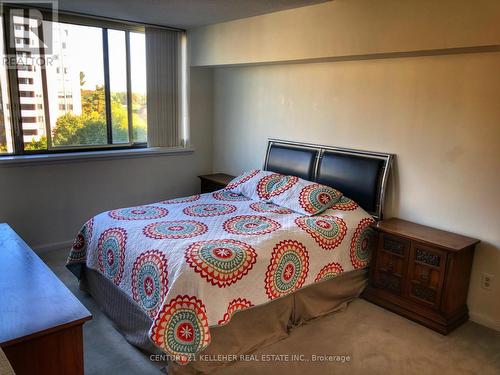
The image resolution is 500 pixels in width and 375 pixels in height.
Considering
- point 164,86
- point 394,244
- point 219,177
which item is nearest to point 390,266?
point 394,244

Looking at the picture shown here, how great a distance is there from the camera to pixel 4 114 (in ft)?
11.4

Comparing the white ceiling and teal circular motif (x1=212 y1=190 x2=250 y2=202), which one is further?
teal circular motif (x1=212 y1=190 x2=250 y2=202)

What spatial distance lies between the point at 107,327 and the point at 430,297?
2.11m

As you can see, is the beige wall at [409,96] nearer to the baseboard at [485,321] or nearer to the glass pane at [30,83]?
the baseboard at [485,321]

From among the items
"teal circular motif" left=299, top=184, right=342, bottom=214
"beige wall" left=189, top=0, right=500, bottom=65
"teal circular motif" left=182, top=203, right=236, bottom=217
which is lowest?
"teal circular motif" left=182, top=203, right=236, bottom=217

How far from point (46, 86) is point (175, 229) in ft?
6.72

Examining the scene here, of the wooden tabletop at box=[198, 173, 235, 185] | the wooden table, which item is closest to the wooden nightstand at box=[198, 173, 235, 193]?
the wooden tabletop at box=[198, 173, 235, 185]

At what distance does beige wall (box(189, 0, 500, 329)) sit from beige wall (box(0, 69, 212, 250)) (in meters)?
1.15

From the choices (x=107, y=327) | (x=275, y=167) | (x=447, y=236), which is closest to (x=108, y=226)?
(x=107, y=327)

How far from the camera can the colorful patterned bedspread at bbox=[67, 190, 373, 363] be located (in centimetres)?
207

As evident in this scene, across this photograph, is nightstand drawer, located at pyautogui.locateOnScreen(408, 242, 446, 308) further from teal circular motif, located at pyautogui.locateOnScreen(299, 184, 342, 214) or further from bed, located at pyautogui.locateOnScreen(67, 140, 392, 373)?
teal circular motif, located at pyautogui.locateOnScreen(299, 184, 342, 214)

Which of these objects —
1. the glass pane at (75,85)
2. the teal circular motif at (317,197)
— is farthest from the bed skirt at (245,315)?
the glass pane at (75,85)

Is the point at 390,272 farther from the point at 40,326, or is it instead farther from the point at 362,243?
the point at 40,326

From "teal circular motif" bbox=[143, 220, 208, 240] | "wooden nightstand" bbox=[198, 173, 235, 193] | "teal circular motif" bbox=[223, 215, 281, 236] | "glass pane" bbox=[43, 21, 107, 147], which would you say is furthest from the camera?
"wooden nightstand" bbox=[198, 173, 235, 193]
